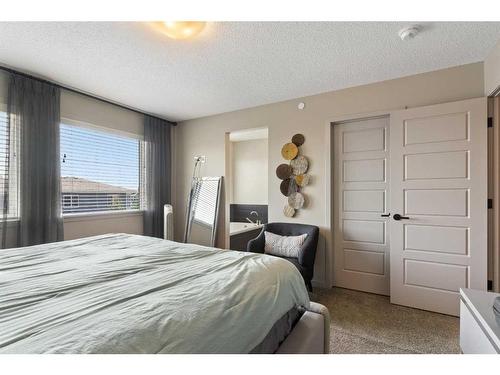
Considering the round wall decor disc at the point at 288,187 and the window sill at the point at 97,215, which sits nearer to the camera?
the window sill at the point at 97,215

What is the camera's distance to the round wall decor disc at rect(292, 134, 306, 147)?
3275mm

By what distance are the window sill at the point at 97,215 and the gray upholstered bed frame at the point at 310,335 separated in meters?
2.99

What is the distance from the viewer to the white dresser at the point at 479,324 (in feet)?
3.33

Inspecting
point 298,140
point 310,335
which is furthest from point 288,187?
point 310,335

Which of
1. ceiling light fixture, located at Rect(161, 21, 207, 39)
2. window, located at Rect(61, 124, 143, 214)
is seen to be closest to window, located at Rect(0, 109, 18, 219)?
window, located at Rect(61, 124, 143, 214)

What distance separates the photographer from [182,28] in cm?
184

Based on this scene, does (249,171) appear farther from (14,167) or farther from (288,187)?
(14,167)

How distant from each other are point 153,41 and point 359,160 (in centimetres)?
253

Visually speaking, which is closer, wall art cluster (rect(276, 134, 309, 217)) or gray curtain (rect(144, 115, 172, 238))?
wall art cluster (rect(276, 134, 309, 217))

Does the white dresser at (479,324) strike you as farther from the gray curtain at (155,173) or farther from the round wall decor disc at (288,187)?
the gray curtain at (155,173)

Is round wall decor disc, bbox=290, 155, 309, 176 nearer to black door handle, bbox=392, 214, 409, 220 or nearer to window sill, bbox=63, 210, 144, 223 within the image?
black door handle, bbox=392, 214, 409, 220

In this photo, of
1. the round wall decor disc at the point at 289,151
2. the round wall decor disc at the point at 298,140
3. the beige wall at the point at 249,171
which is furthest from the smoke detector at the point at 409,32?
the beige wall at the point at 249,171

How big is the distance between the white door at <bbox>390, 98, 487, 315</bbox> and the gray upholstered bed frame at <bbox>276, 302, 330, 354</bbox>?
160 cm

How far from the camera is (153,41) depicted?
6.73ft
